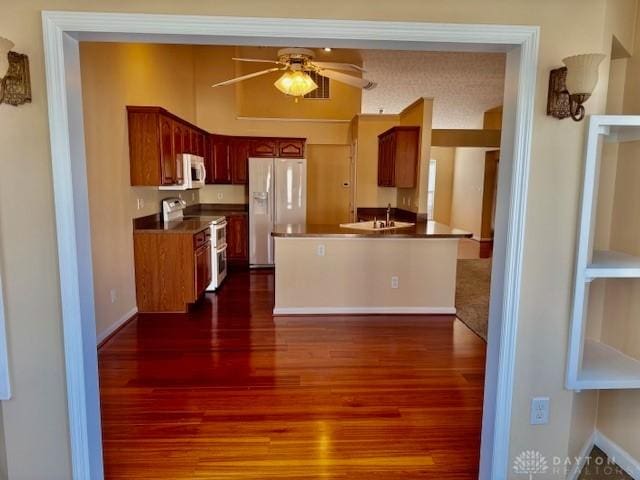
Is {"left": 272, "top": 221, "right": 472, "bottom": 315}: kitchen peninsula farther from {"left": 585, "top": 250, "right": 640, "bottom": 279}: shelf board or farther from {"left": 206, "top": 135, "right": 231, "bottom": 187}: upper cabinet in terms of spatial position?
{"left": 206, "top": 135, "right": 231, "bottom": 187}: upper cabinet

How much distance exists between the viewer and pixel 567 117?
165 cm

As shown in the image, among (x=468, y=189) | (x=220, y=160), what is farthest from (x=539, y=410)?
(x=468, y=189)

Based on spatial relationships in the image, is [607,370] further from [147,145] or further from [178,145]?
[178,145]

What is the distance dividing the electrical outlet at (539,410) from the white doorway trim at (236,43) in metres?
0.13

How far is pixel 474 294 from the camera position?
5.30m

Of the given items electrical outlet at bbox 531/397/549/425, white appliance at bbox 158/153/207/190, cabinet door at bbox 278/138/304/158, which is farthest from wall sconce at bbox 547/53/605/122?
cabinet door at bbox 278/138/304/158

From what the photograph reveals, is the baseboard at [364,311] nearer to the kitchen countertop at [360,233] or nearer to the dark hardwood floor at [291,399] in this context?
the dark hardwood floor at [291,399]

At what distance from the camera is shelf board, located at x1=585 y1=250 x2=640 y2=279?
1.67 meters

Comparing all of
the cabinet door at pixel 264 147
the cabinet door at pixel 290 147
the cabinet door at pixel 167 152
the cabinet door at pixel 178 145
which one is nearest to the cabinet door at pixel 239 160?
the cabinet door at pixel 264 147

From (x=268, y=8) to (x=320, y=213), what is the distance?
6996 mm

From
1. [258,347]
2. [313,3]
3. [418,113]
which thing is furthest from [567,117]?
[418,113]

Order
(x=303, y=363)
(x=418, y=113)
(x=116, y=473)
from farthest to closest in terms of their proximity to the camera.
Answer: (x=418, y=113) < (x=303, y=363) < (x=116, y=473)

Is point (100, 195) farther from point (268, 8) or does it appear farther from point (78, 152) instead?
point (268, 8)

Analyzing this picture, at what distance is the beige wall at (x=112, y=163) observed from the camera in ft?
11.5
